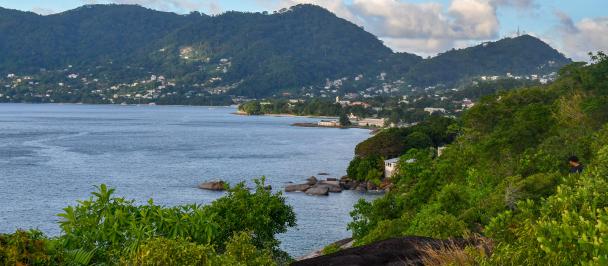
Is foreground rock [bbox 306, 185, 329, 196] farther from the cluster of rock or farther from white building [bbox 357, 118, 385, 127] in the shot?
white building [bbox 357, 118, 385, 127]

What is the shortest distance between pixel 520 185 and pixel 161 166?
200ft

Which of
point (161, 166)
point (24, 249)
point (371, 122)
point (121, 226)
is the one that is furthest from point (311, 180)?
point (371, 122)

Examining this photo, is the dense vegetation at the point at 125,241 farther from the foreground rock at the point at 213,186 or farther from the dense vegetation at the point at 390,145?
the dense vegetation at the point at 390,145

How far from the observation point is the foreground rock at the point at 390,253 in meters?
12.6

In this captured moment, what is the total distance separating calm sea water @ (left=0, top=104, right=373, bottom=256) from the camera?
53134mm

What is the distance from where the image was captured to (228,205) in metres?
23.8

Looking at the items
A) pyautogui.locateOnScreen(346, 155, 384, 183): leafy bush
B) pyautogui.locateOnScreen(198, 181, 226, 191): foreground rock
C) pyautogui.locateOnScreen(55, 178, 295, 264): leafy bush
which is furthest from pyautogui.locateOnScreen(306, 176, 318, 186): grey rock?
pyautogui.locateOnScreen(55, 178, 295, 264): leafy bush

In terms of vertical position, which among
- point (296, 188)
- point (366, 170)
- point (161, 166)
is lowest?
point (161, 166)

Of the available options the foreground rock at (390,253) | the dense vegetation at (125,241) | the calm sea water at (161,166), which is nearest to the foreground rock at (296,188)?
the calm sea water at (161,166)

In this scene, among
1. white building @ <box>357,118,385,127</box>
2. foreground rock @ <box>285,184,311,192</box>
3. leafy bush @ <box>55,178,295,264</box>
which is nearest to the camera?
leafy bush @ <box>55,178,295,264</box>

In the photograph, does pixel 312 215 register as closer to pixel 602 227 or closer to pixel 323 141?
pixel 602 227

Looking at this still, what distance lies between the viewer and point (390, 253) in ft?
43.7

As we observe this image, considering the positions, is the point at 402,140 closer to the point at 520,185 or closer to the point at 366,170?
the point at 366,170

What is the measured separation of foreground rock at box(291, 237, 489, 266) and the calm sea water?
1091 inches
